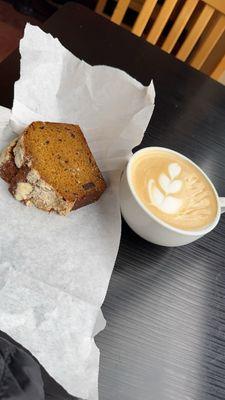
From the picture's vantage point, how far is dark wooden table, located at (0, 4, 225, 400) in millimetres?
450

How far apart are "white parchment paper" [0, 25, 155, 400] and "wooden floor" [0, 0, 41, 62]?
104cm

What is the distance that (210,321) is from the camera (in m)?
0.53

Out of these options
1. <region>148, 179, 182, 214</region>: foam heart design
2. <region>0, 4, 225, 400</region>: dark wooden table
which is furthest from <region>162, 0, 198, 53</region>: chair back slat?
<region>148, 179, 182, 214</region>: foam heart design

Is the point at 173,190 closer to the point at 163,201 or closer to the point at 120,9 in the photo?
the point at 163,201

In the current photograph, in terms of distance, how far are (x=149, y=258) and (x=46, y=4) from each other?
5.44 feet

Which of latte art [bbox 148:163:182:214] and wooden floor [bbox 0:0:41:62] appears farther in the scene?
wooden floor [bbox 0:0:41:62]

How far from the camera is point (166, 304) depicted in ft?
1.69

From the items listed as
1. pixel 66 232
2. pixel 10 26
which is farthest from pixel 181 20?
pixel 10 26

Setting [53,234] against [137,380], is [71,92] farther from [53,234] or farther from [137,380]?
[137,380]

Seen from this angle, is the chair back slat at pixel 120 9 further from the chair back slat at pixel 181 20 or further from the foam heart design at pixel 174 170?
the foam heart design at pixel 174 170

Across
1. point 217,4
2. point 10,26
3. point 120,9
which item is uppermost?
point 217,4

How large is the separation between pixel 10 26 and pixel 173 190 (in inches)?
55.9

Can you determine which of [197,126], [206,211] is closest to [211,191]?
[206,211]

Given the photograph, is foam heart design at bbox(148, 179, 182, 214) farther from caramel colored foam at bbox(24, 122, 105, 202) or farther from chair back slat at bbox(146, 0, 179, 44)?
chair back slat at bbox(146, 0, 179, 44)
